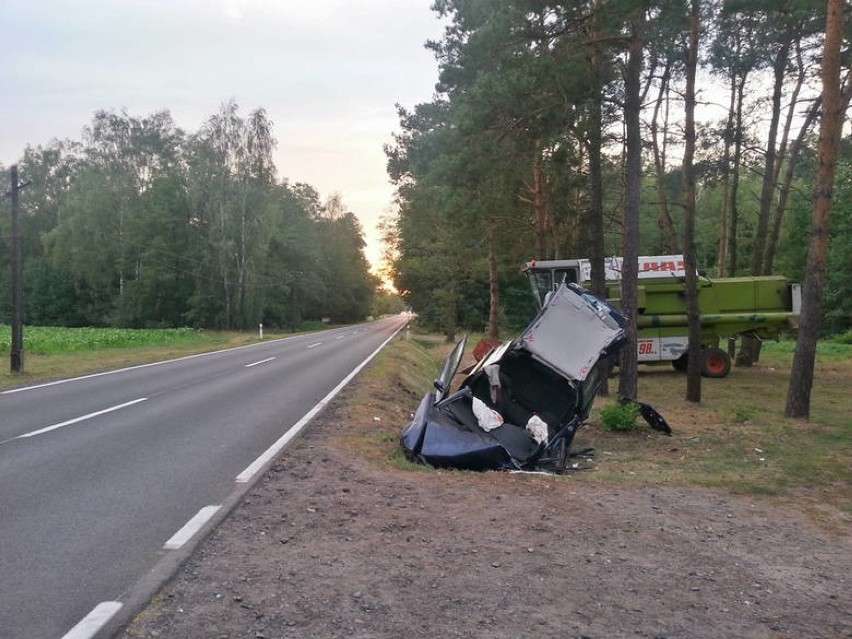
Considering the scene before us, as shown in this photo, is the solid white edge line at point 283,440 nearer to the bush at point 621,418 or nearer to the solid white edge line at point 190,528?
the solid white edge line at point 190,528


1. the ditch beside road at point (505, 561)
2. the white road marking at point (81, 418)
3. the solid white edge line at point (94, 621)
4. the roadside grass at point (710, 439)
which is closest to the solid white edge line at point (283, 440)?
the ditch beside road at point (505, 561)

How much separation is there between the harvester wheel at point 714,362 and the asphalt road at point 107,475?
11656mm

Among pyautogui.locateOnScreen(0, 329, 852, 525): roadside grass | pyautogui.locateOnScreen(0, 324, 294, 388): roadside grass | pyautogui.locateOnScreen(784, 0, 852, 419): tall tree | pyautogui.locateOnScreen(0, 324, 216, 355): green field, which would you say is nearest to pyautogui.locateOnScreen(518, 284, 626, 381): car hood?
pyautogui.locateOnScreen(0, 329, 852, 525): roadside grass

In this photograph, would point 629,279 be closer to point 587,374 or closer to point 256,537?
point 587,374

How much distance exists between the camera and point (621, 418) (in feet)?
35.9

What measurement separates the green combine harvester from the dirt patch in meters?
15.1

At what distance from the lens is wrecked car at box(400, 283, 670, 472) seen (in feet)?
27.5

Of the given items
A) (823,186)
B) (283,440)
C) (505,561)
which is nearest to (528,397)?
(283,440)

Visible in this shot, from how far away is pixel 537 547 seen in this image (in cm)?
530

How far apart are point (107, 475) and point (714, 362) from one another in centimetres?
1854

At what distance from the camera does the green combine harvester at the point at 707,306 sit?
2131 centimetres

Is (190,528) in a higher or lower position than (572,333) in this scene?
lower

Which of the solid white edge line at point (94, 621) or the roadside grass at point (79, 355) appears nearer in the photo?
the solid white edge line at point (94, 621)

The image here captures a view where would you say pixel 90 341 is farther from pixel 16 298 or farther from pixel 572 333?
pixel 572 333
